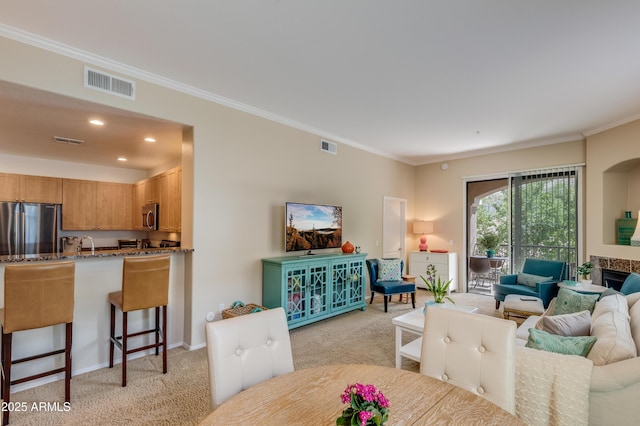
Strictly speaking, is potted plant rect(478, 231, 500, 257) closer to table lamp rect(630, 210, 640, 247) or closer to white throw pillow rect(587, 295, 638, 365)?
table lamp rect(630, 210, 640, 247)

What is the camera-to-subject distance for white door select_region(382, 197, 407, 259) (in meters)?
6.51

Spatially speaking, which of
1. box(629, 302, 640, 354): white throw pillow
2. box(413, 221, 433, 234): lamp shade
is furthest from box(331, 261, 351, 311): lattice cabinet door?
box(629, 302, 640, 354): white throw pillow

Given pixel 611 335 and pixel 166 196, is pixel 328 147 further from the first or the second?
pixel 611 335

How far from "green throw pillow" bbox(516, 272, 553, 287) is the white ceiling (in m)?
2.37

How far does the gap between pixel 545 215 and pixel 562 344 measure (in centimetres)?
451

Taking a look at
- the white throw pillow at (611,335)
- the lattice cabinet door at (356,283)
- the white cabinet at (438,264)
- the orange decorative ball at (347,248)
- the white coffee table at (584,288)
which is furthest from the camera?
the white cabinet at (438,264)

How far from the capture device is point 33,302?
2.32 metres

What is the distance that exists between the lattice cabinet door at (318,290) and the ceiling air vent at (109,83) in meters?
2.87

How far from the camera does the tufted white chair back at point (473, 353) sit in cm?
140

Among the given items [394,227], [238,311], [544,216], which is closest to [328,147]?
[394,227]

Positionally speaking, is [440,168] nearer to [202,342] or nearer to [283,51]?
[283,51]

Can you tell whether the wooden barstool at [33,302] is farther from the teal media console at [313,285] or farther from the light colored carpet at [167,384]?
the teal media console at [313,285]

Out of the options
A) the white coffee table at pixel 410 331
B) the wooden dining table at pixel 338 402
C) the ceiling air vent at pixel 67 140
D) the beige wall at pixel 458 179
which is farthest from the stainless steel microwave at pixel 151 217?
the beige wall at pixel 458 179

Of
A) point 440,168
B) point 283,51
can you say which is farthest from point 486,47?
point 440,168
